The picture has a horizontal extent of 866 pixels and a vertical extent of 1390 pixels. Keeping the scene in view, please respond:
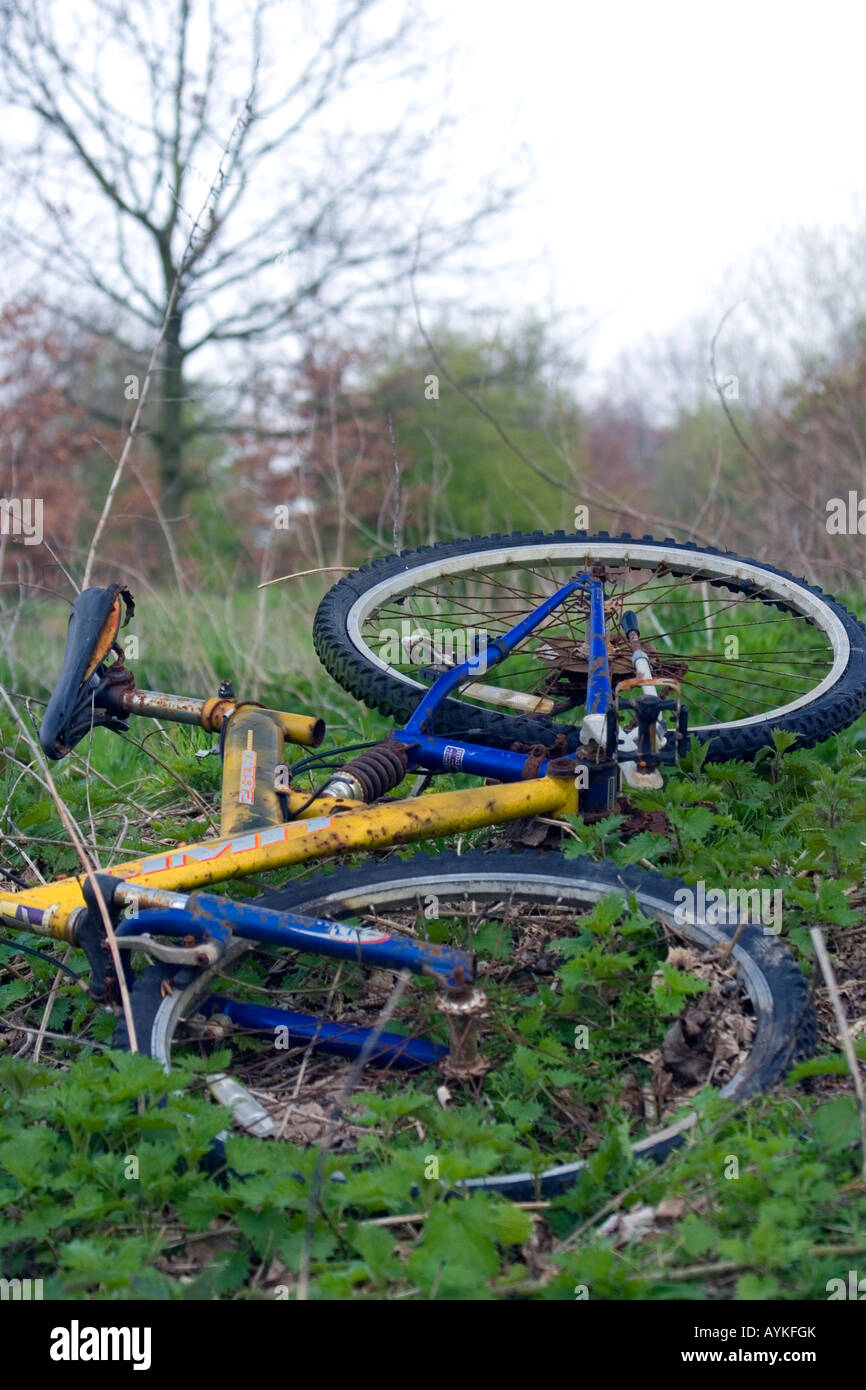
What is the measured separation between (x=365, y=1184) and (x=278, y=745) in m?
1.29

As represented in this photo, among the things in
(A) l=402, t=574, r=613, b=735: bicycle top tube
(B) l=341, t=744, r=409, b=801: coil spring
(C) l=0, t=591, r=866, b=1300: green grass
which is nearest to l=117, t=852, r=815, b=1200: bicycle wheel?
(C) l=0, t=591, r=866, b=1300: green grass

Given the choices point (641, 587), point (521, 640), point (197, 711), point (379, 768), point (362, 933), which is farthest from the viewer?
point (641, 587)

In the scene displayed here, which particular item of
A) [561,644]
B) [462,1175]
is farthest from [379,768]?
[462,1175]

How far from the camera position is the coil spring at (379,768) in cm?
297

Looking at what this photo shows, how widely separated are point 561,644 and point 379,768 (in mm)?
1024

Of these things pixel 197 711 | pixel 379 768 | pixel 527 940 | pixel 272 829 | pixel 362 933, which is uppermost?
pixel 197 711

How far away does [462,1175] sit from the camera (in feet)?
6.79

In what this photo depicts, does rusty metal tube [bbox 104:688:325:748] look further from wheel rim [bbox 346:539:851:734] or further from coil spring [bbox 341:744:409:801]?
wheel rim [bbox 346:539:851:734]

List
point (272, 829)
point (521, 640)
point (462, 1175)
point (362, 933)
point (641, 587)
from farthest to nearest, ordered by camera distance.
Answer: point (641, 587) → point (521, 640) → point (272, 829) → point (362, 933) → point (462, 1175)

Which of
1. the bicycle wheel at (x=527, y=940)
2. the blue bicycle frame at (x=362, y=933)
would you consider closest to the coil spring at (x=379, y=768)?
the blue bicycle frame at (x=362, y=933)

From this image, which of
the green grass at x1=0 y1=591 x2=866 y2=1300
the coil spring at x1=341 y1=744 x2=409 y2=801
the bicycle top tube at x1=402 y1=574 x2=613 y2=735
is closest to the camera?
the green grass at x1=0 y1=591 x2=866 y2=1300

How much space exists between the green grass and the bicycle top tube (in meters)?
0.33

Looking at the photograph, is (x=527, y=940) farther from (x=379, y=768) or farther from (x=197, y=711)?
(x=197, y=711)

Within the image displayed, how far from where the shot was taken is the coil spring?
297cm
